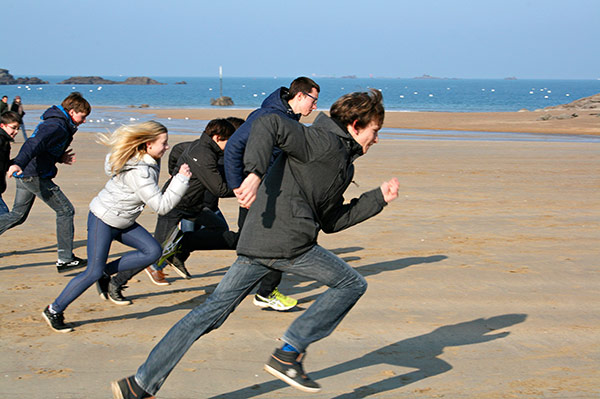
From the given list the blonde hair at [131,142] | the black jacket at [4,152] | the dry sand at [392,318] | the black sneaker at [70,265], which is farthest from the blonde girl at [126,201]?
the black jacket at [4,152]

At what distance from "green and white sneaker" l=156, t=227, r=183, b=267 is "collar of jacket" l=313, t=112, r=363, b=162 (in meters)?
2.94

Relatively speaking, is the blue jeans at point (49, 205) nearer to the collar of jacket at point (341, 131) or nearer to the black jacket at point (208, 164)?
the black jacket at point (208, 164)

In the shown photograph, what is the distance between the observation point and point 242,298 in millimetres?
3941

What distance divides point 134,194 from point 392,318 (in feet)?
7.66

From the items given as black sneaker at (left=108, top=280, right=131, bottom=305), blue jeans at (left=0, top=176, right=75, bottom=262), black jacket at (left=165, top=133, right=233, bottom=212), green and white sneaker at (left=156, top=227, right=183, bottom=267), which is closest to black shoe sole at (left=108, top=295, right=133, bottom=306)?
black sneaker at (left=108, top=280, right=131, bottom=305)

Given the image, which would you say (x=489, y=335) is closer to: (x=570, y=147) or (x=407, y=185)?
(x=407, y=185)

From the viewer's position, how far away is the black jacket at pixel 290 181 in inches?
148

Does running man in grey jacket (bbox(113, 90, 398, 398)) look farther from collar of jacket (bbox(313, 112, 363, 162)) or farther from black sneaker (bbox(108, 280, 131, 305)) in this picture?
black sneaker (bbox(108, 280, 131, 305))

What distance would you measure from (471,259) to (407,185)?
579 centimetres

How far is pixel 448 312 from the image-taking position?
6.04m

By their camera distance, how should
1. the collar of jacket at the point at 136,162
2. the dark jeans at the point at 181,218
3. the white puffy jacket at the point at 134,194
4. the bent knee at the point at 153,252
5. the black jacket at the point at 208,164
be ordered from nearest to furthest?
the white puffy jacket at the point at 134,194, the collar of jacket at the point at 136,162, the bent knee at the point at 153,252, the black jacket at the point at 208,164, the dark jeans at the point at 181,218

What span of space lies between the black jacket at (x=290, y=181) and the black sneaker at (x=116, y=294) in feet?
8.93

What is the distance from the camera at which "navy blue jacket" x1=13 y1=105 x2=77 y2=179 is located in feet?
22.5

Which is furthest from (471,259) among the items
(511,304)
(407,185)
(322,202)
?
(407,185)
